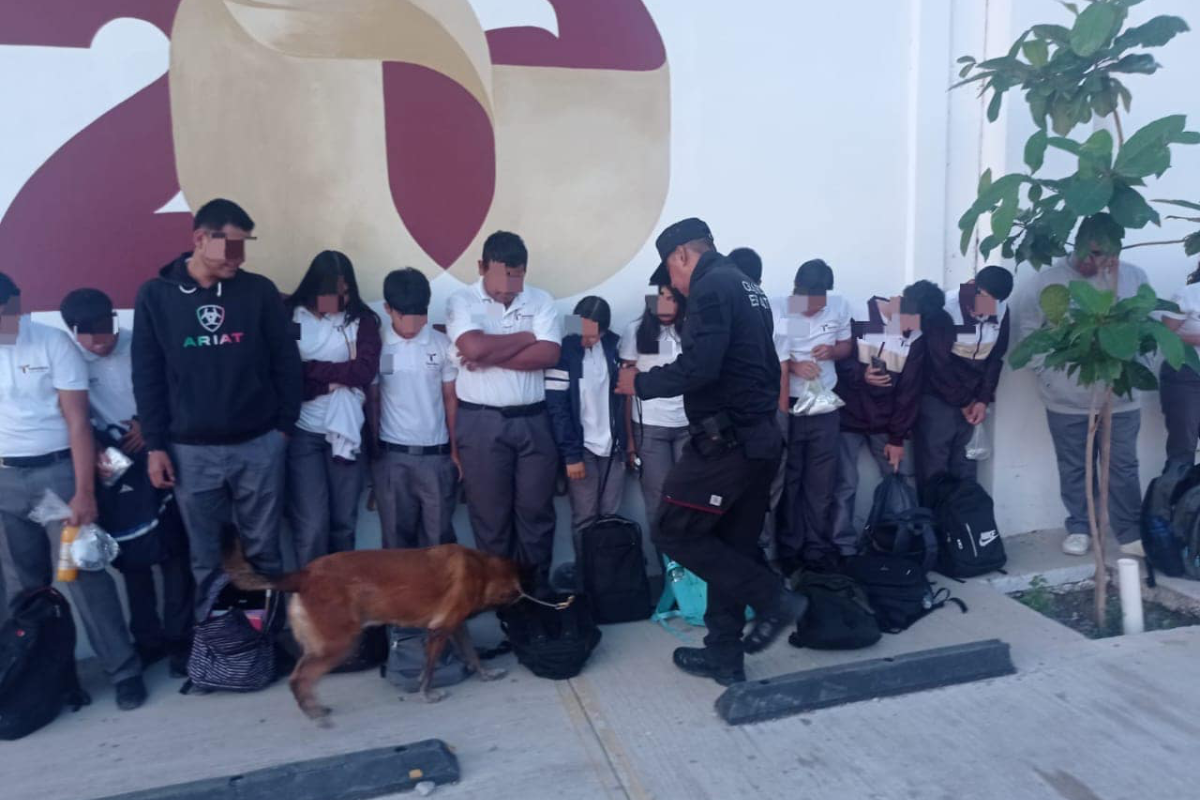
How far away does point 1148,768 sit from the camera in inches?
135

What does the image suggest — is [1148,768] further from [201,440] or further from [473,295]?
[201,440]

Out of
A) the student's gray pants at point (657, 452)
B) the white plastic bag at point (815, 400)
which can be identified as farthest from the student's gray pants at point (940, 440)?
the student's gray pants at point (657, 452)

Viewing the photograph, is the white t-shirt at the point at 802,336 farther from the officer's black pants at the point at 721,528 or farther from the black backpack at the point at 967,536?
the officer's black pants at the point at 721,528

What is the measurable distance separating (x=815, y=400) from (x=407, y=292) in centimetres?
241

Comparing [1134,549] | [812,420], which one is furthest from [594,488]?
[1134,549]

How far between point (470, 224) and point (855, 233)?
2513 millimetres

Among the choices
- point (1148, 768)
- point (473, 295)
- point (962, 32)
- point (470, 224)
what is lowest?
point (1148, 768)

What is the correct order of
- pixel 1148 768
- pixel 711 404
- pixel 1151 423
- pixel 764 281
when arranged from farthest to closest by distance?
1. pixel 1151 423
2. pixel 764 281
3. pixel 711 404
4. pixel 1148 768

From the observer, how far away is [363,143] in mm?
4977

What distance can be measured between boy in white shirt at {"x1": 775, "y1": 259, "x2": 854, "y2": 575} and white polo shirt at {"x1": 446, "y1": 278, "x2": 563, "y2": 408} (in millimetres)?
1495

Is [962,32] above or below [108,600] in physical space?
above

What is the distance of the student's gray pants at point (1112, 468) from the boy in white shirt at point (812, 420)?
152cm

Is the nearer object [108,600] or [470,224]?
[108,600]

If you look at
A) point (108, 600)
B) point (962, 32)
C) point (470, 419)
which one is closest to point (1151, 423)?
point (962, 32)
